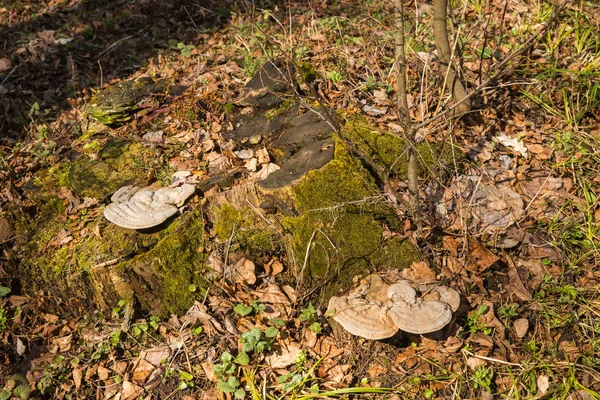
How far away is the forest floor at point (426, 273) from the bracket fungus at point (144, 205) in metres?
0.57

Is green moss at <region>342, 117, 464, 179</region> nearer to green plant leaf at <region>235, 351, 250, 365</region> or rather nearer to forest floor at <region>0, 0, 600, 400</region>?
forest floor at <region>0, 0, 600, 400</region>

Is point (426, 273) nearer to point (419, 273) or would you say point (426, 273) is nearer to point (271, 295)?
point (419, 273)

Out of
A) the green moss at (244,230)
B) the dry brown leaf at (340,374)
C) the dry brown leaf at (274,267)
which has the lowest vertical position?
the dry brown leaf at (340,374)

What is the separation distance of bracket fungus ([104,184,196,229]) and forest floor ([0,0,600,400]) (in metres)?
0.57

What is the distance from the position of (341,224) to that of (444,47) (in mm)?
2268

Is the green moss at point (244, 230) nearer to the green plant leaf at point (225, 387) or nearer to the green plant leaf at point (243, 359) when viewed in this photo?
the green plant leaf at point (243, 359)

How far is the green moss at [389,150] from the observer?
173 inches

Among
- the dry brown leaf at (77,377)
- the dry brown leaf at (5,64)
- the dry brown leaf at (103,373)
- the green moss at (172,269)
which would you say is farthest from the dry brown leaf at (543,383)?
the dry brown leaf at (5,64)

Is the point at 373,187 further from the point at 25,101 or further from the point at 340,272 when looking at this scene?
the point at 25,101

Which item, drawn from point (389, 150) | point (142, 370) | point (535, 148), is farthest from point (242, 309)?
point (535, 148)

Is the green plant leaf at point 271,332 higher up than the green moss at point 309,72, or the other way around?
the green moss at point 309,72

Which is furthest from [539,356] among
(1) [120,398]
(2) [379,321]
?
(1) [120,398]

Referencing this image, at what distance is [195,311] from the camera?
13.0 ft

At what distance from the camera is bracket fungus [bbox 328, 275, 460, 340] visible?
10.6 feet
